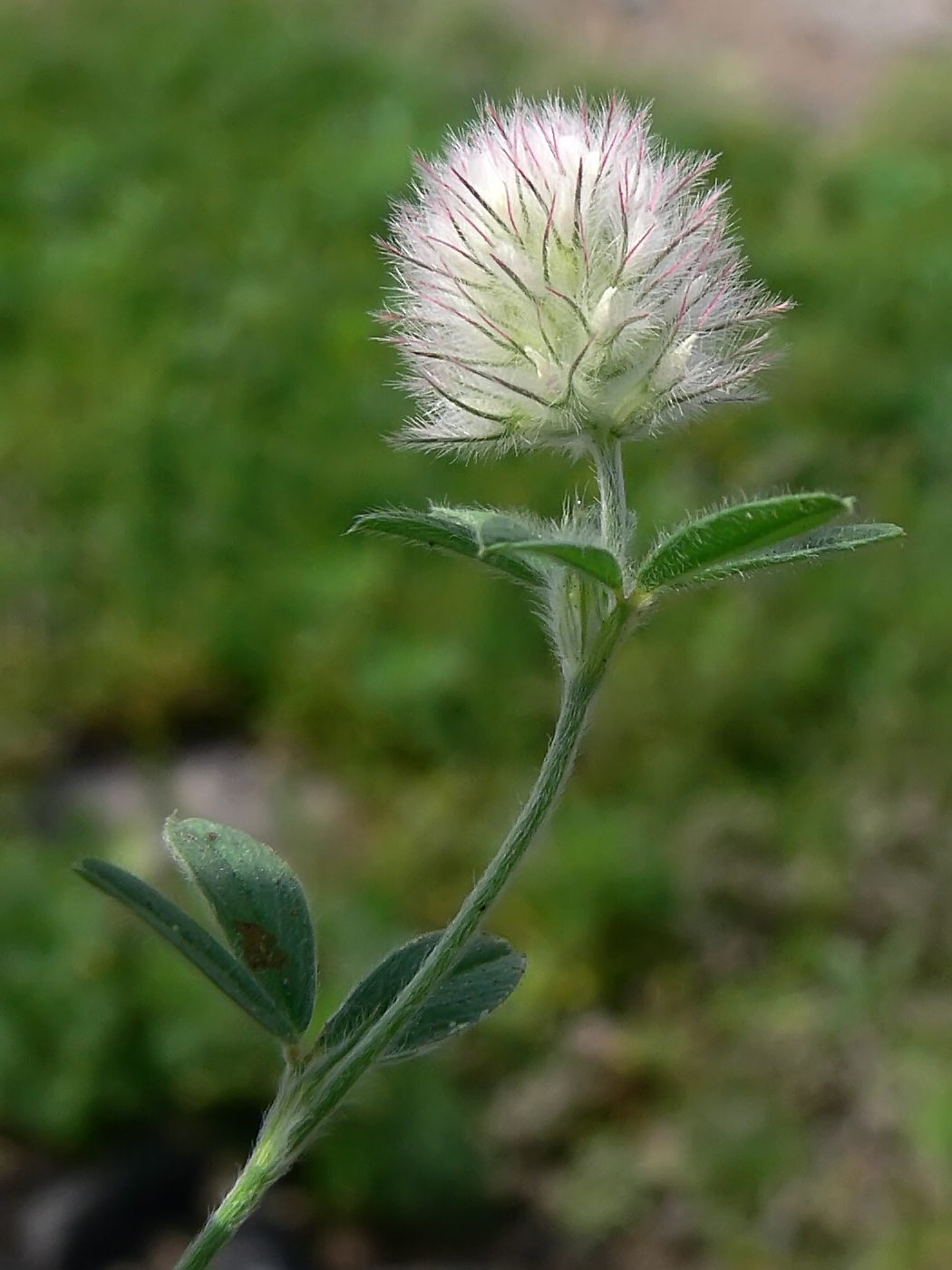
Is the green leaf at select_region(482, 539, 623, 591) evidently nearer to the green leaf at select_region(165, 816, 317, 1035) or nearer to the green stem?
the green stem

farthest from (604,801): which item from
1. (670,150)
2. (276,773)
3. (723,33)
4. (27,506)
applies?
(723,33)

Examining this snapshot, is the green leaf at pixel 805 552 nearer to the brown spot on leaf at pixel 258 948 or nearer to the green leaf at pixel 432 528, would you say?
the green leaf at pixel 432 528

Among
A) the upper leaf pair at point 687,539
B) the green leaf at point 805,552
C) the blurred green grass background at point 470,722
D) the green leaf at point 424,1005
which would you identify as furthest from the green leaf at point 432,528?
the blurred green grass background at point 470,722

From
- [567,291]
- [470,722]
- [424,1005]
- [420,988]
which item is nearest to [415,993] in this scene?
[420,988]

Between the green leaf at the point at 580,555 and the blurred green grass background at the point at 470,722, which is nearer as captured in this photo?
the green leaf at the point at 580,555

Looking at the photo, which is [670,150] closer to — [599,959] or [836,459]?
[599,959]

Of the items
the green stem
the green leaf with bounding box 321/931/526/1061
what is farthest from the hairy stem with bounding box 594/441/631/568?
the green leaf with bounding box 321/931/526/1061

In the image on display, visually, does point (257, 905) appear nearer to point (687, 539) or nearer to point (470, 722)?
point (687, 539)
